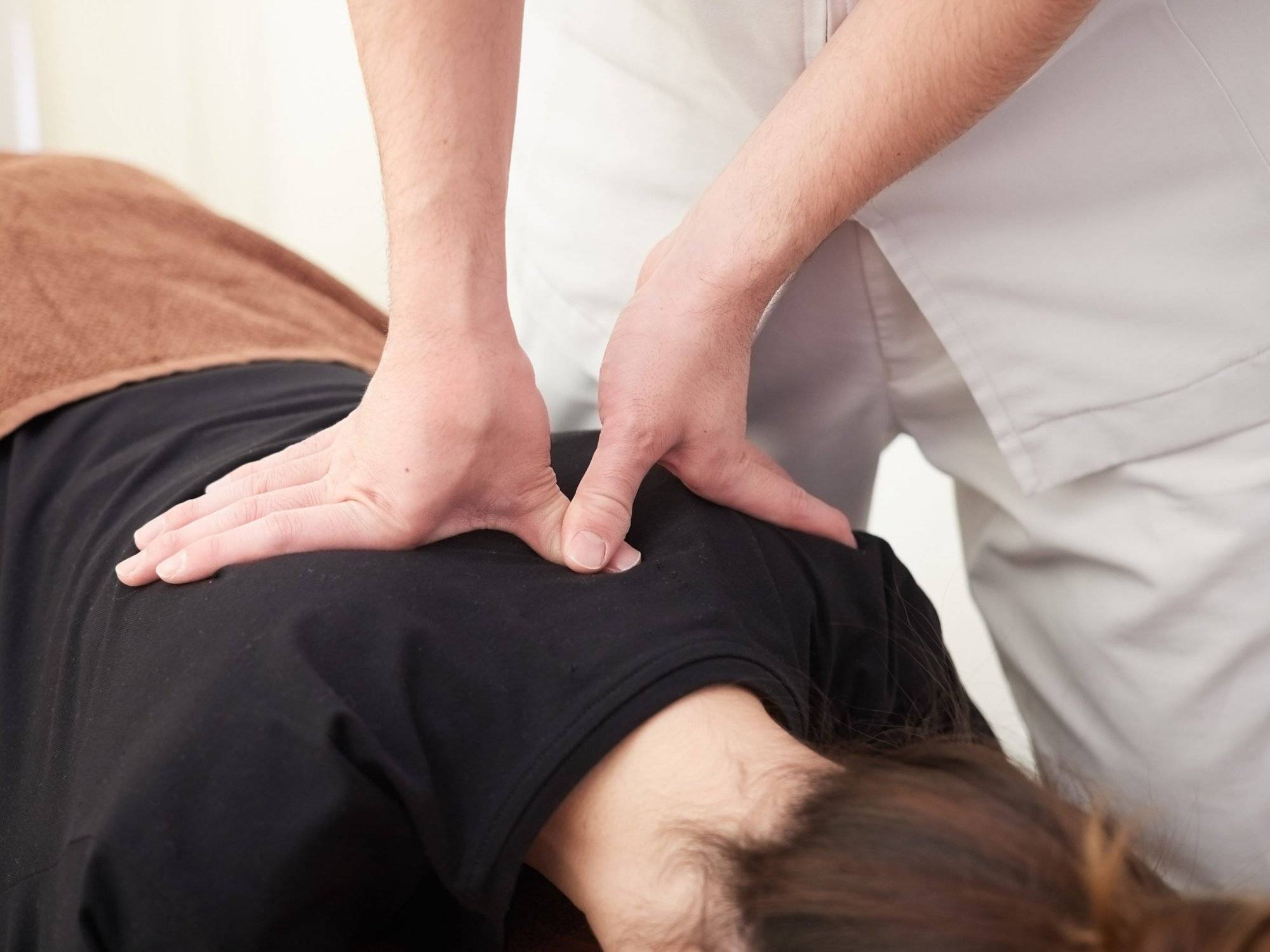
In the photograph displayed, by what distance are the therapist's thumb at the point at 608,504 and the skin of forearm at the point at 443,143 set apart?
5.7 inches

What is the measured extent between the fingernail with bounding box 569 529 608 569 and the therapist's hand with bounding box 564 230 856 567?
0.08ft

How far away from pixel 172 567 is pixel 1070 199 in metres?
0.82

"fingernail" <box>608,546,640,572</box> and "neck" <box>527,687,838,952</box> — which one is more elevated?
"fingernail" <box>608,546,640,572</box>

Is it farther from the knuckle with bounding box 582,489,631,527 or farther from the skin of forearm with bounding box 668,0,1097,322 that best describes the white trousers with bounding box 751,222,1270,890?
the knuckle with bounding box 582,489,631,527

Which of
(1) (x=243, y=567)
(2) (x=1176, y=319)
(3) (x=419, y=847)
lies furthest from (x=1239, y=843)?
(1) (x=243, y=567)

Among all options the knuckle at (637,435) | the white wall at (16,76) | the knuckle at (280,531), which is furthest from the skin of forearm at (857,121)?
the white wall at (16,76)

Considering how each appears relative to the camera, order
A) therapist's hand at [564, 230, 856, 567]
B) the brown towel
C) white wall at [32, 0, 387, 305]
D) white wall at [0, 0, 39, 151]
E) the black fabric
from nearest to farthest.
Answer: the black fabric < therapist's hand at [564, 230, 856, 567] < the brown towel < white wall at [32, 0, 387, 305] < white wall at [0, 0, 39, 151]

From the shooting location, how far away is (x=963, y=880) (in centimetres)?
58

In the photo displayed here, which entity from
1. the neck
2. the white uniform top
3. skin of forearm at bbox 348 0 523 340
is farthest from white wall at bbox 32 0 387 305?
the neck

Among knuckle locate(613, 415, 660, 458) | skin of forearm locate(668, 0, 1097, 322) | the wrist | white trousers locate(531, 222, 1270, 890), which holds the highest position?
skin of forearm locate(668, 0, 1097, 322)

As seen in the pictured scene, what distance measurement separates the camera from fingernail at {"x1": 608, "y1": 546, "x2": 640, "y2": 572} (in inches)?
35.8

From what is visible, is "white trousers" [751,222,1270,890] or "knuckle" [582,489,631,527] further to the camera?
"white trousers" [751,222,1270,890]

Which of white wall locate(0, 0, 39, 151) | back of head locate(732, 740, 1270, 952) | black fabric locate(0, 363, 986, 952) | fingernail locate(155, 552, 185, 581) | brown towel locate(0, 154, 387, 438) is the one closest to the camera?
back of head locate(732, 740, 1270, 952)

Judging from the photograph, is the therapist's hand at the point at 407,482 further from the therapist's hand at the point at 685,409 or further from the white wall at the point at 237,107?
the white wall at the point at 237,107
